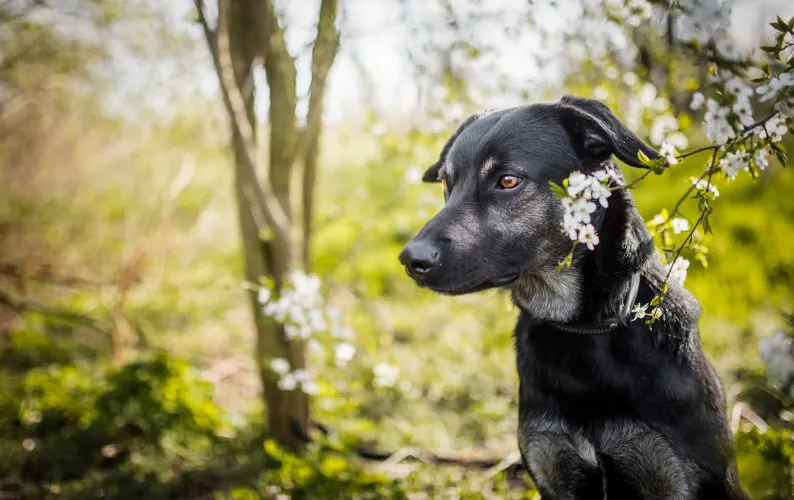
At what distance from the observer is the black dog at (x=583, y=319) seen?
209 cm

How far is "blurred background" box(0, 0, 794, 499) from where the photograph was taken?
3.50 m

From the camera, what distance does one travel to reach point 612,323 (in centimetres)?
220

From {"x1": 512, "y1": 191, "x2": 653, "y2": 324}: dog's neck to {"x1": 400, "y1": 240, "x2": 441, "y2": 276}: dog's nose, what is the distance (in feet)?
1.92

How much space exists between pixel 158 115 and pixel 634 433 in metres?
6.02

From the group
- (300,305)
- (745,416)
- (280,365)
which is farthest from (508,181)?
(745,416)

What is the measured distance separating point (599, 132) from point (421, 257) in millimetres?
857

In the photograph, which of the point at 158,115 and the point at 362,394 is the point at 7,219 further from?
the point at 362,394

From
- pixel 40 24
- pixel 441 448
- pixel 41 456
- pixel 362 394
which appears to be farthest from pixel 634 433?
pixel 40 24

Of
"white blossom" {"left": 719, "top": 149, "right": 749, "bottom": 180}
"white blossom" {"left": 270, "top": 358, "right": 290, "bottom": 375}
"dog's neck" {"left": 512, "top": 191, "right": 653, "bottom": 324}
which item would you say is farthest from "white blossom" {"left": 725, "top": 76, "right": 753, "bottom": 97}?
"white blossom" {"left": 270, "top": 358, "right": 290, "bottom": 375}

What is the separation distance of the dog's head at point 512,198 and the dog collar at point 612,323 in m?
0.28

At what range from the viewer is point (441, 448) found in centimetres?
448

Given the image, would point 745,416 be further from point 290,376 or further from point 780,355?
point 290,376

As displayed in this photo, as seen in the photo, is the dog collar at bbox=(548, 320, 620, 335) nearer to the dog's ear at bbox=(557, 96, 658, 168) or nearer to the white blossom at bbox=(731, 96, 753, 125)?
the dog's ear at bbox=(557, 96, 658, 168)

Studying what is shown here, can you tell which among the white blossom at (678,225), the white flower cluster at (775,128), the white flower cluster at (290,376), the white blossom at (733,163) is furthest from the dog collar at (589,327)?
the white flower cluster at (290,376)
